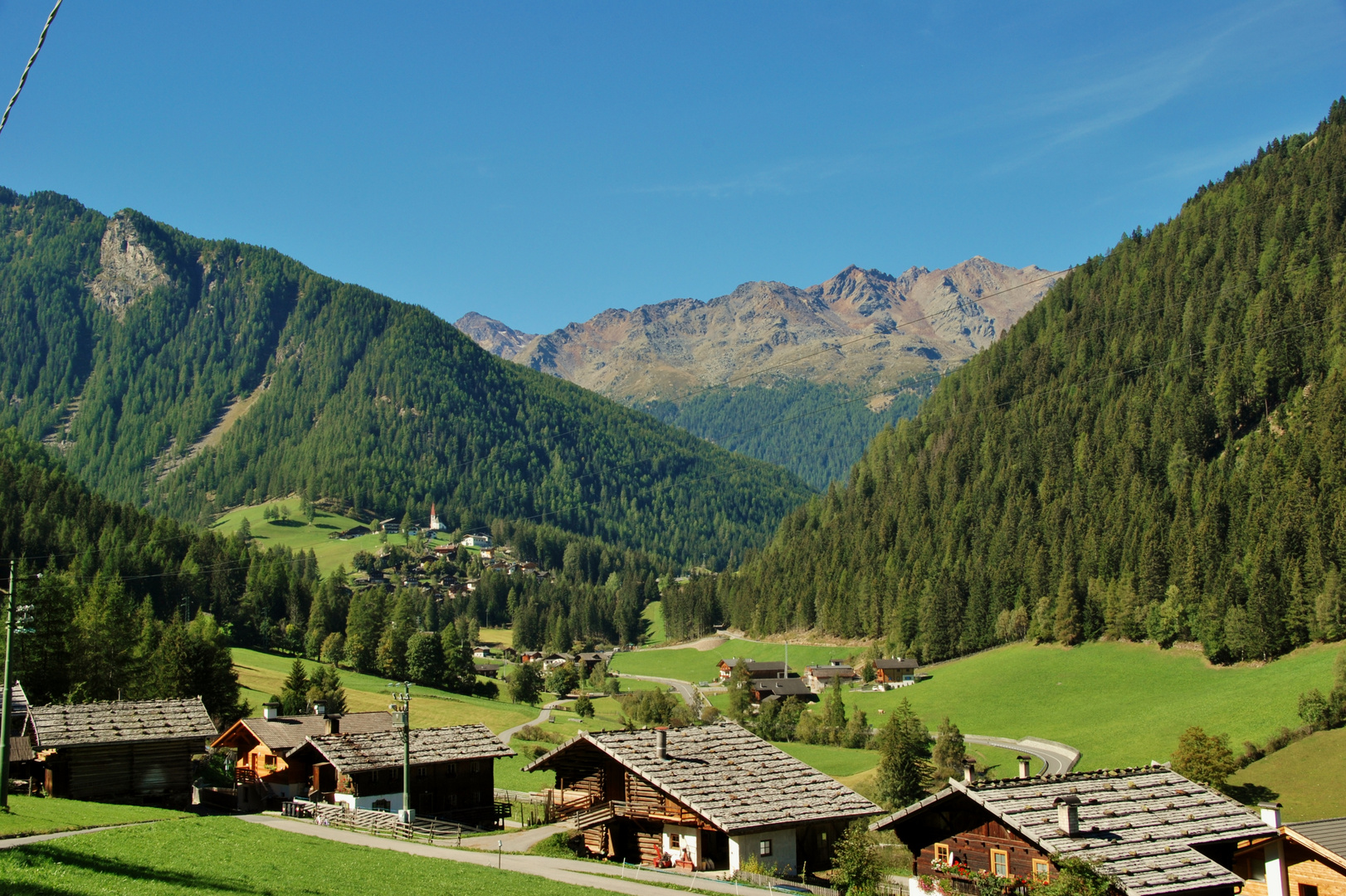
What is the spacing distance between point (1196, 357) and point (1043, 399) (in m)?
27.2

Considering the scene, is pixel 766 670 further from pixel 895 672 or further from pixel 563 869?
pixel 563 869

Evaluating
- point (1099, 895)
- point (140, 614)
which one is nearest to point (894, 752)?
point (1099, 895)

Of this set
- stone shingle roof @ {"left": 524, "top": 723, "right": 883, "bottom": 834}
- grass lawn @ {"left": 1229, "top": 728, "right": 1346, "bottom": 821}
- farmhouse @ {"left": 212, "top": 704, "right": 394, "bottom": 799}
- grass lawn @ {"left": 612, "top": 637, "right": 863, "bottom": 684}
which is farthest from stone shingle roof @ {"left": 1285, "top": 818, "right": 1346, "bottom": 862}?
grass lawn @ {"left": 612, "top": 637, "right": 863, "bottom": 684}

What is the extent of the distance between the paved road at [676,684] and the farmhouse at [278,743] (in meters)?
73.0

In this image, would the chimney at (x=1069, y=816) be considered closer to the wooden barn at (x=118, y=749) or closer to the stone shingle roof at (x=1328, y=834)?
the stone shingle roof at (x=1328, y=834)

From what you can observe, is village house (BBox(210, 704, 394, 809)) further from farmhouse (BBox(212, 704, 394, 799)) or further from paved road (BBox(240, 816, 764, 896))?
paved road (BBox(240, 816, 764, 896))

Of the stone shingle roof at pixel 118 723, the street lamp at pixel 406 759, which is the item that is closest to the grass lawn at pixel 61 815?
the stone shingle roof at pixel 118 723

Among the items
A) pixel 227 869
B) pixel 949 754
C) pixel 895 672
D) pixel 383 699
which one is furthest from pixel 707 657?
pixel 227 869

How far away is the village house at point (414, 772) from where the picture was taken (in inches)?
2240

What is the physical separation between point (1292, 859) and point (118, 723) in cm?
5260

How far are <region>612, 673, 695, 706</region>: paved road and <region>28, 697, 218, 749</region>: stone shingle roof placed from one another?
3332 inches

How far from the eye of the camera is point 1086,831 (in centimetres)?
3216

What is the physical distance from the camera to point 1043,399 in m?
186

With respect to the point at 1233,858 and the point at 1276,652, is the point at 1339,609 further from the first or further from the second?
the point at 1233,858
